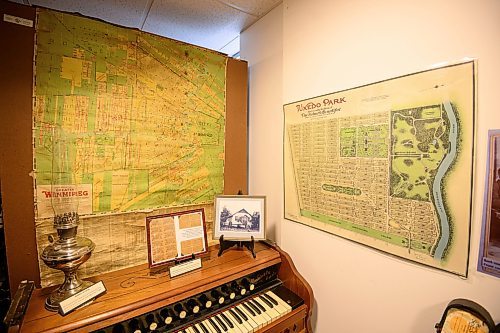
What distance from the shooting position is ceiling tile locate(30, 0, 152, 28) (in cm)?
151

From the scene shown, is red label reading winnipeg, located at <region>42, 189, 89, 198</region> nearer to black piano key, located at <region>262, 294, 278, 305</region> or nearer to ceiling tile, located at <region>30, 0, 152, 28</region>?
black piano key, located at <region>262, 294, 278, 305</region>

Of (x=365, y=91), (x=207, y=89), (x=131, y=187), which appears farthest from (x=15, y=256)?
(x=365, y=91)

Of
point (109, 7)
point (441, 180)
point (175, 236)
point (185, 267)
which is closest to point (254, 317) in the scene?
point (185, 267)

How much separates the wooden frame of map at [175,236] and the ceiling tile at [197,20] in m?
1.34

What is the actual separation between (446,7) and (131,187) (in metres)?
1.57

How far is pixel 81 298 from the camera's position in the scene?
3.11 feet

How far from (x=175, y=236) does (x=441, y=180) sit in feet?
3.98

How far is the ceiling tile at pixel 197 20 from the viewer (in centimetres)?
150

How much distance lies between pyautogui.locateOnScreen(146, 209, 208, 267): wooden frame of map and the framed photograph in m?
0.12

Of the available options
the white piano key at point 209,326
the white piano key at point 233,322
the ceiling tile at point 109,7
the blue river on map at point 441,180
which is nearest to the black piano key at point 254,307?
the white piano key at point 233,322

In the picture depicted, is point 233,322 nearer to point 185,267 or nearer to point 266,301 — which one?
point 266,301

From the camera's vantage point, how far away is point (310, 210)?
4.26 ft

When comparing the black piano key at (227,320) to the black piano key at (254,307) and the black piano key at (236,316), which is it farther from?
the black piano key at (254,307)

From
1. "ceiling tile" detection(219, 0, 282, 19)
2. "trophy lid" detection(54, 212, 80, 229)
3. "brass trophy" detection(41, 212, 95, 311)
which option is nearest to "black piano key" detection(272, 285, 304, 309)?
"brass trophy" detection(41, 212, 95, 311)
